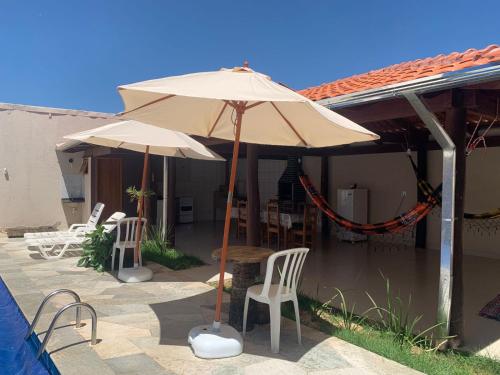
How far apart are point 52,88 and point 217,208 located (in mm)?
9160

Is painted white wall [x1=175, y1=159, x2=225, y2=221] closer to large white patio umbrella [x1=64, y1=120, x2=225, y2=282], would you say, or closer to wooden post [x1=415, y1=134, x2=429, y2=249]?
wooden post [x1=415, y1=134, x2=429, y2=249]

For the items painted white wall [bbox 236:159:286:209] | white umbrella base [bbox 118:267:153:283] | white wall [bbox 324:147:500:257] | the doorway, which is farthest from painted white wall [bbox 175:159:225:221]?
white umbrella base [bbox 118:267:153:283]

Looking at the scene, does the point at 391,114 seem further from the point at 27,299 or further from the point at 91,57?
the point at 91,57

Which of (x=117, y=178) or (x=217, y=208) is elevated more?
(x=117, y=178)

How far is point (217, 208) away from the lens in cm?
1389

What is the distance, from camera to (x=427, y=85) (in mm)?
3209

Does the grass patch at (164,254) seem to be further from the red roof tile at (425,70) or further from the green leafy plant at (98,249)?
the red roof tile at (425,70)

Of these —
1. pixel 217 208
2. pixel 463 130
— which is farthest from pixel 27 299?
pixel 217 208

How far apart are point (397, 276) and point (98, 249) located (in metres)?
4.52

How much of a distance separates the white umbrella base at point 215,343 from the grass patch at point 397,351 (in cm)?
101

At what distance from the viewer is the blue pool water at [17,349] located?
3.14 m

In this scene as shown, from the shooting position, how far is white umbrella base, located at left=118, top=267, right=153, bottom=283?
5.68m

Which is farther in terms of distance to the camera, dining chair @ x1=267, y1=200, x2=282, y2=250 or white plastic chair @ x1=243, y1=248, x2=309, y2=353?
dining chair @ x1=267, y1=200, x2=282, y2=250

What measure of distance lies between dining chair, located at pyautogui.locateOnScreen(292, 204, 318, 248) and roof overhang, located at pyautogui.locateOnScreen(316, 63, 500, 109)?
164 inches
